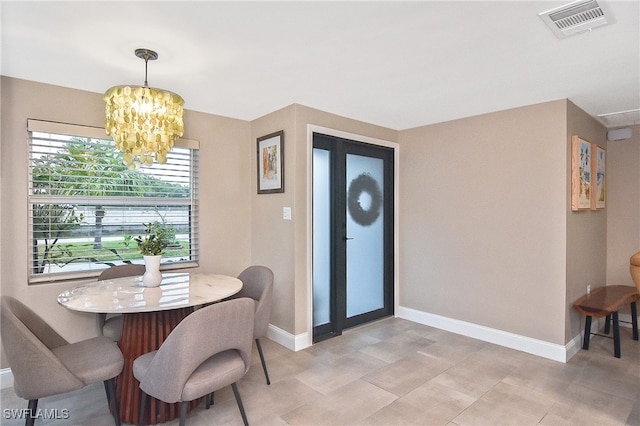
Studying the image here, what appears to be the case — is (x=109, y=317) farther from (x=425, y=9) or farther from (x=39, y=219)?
(x=425, y=9)

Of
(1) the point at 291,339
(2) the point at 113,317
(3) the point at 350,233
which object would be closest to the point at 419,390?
(1) the point at 291,339

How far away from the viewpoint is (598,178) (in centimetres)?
383

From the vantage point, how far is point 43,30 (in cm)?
209

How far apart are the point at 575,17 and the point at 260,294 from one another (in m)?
2.73

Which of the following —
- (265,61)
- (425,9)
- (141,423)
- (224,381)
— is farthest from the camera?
(265,61)

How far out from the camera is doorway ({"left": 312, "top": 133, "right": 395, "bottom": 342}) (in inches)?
150

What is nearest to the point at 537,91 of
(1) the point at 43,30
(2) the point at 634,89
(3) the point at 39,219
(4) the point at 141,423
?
(2) the point at 634,89

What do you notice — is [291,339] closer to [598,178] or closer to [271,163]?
[271,163]

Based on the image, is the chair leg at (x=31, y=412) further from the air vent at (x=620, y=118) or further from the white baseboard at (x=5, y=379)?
the air vent at (x=620, y=118)

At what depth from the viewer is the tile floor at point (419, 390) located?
2.34 metres

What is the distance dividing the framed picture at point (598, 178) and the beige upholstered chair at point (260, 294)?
334cm

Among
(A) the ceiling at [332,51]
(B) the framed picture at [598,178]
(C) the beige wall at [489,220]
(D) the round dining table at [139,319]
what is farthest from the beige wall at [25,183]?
(B) the framed picture at [598,178]

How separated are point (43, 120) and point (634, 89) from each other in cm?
487

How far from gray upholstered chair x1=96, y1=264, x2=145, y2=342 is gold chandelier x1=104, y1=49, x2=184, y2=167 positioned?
1182 mm
